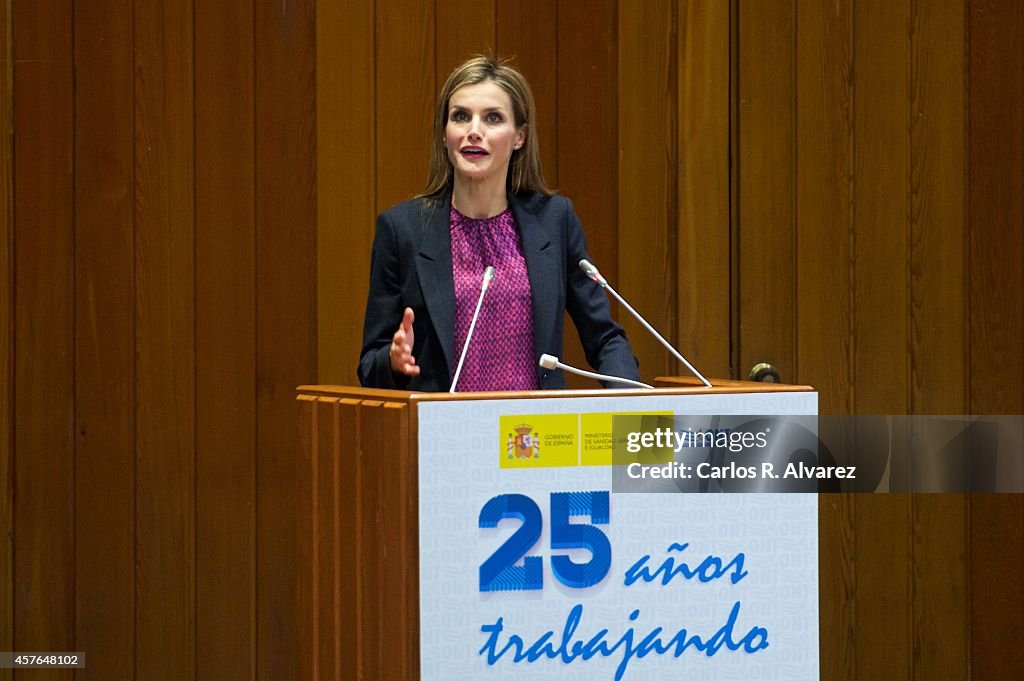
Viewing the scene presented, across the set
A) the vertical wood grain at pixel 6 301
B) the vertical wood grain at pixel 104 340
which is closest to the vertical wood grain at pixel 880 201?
the vertical wood grain at pixel 104 340

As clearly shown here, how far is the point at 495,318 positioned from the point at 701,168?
41.4 inches

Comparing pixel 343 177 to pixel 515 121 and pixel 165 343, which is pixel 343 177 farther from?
pixel 515 121

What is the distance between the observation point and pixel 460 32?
2.98 meters

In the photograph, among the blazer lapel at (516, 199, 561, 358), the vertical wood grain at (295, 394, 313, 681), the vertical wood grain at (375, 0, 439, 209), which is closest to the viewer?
the vertical wood grain at (295, 394, 313, 681)

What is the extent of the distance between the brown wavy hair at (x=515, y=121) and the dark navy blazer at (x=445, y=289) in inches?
1.1

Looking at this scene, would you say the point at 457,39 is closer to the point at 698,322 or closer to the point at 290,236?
the point at 290,236

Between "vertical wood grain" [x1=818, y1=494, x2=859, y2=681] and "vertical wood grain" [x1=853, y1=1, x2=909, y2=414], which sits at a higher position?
"vertical wood grain" [x1=853, y1=1, x2=909, y2=414]

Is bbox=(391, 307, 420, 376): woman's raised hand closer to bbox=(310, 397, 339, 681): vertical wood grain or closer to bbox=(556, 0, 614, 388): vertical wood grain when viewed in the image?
bbox=(310, 397, 339, 681): vertical wood grain

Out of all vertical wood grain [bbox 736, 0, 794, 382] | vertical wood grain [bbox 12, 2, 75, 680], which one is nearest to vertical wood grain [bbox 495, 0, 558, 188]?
vertical wood grain [bbox 736, 0, 794, 382]

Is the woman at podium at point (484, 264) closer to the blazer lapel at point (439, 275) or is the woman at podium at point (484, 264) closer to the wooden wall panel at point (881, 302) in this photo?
the blazer lapel at point (439, 275)

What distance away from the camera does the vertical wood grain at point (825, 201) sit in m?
3.08

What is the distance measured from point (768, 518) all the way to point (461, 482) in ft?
1.56

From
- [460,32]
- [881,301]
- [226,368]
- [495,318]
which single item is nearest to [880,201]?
[881,301]

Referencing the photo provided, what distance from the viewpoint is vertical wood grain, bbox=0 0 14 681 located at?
2832mm
